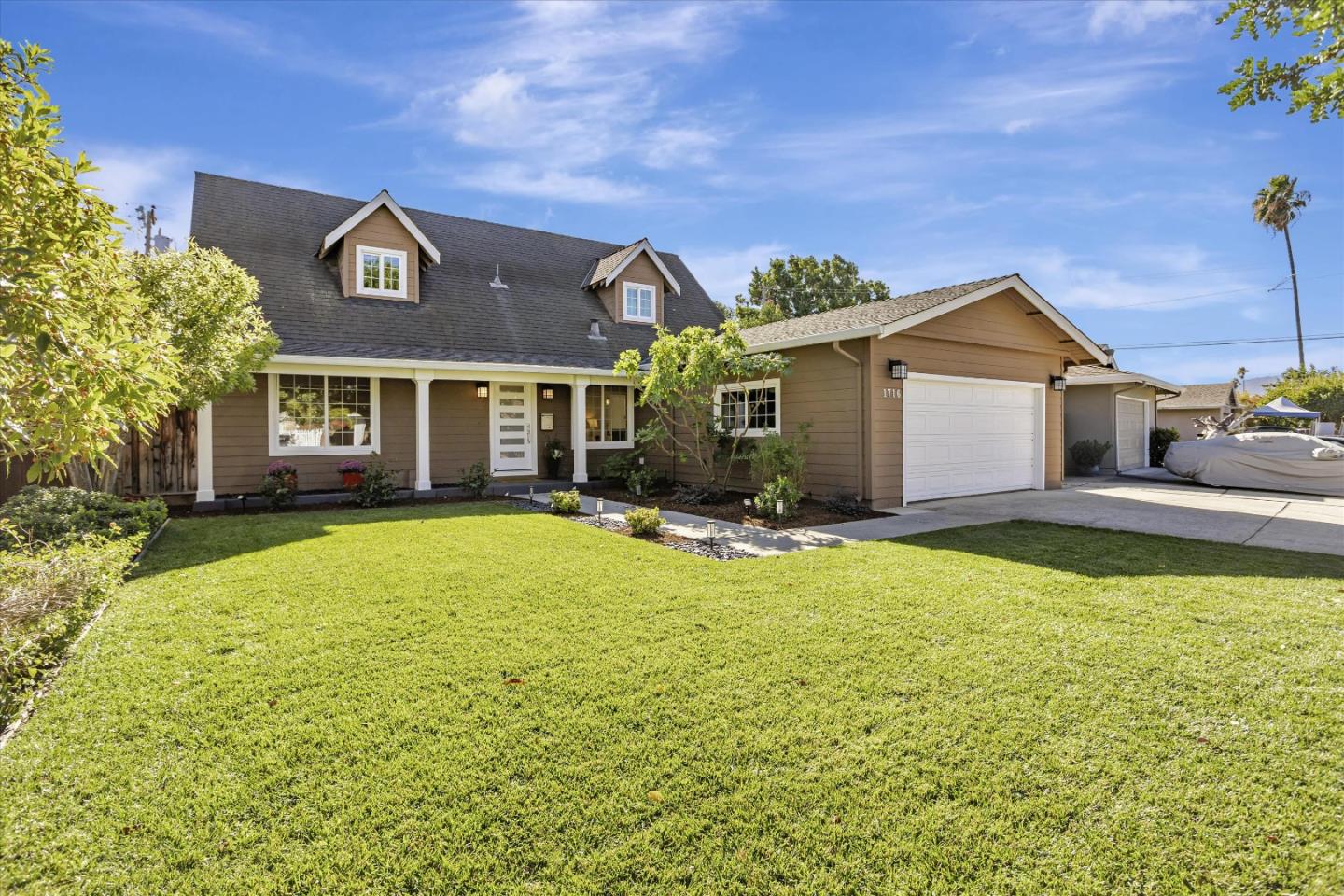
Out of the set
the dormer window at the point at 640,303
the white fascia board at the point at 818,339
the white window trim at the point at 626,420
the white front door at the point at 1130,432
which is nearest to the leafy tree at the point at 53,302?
the white fascia board at the point at 818,339

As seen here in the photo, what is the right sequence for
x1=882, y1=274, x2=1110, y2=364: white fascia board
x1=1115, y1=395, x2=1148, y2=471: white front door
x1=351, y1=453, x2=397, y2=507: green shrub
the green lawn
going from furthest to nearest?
x1=1115, y1=395, x2=1148, y2=471: white front door
x1=351, y1=453, x2=397, y2=507: green shrub
x1=882, y1=274, x2=1110, y2=364: white fascia board
the green lawn

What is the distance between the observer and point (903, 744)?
9.09ft

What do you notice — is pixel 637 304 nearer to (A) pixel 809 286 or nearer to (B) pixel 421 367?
(B) pixel 421 367

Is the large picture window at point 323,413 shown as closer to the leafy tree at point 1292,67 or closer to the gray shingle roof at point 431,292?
the gray shingle roof at point 431,292

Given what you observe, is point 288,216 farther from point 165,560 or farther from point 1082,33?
point 1082,33

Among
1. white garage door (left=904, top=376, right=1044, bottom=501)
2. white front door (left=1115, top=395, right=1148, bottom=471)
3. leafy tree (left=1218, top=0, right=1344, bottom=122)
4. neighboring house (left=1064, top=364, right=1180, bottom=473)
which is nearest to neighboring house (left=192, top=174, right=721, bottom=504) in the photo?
white garage door (left=904, top=376, right=1044, bottom=501)

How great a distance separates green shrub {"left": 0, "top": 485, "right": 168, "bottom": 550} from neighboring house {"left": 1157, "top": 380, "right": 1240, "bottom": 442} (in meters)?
37.5

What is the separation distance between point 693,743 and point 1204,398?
39.1 metres

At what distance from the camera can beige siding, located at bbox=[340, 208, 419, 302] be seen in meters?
12.9

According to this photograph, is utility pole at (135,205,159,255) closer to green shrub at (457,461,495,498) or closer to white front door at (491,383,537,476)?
white front door at (491,383,537,476)

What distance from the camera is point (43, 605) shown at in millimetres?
3932

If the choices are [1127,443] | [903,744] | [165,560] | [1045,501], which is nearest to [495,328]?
[165,560]

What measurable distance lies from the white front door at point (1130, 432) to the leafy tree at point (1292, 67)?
13.1m

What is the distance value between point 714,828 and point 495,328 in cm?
1296
